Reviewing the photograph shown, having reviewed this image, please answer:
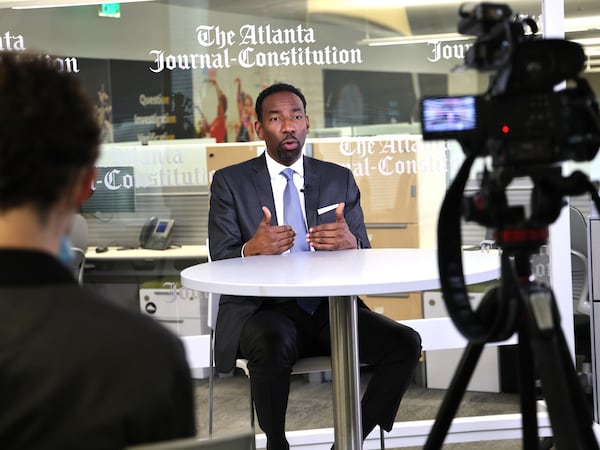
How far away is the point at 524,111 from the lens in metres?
1.83

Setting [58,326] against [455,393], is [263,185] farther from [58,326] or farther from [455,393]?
[58,326]

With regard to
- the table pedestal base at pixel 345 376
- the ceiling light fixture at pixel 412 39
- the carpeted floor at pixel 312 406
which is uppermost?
the ceiling light fixture at pixel 412 39

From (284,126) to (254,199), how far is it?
1.12 feet

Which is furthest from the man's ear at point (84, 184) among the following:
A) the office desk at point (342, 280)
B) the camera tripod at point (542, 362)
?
the office desk at point (342, 280)

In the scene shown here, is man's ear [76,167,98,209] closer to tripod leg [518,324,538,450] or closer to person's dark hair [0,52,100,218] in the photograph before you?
person's dark hair [0,52,100,218]

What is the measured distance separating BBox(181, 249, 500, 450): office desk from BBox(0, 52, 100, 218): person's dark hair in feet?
4.34

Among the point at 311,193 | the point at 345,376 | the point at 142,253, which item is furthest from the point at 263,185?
the point at 345,376

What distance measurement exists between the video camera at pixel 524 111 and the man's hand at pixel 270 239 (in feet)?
4.46

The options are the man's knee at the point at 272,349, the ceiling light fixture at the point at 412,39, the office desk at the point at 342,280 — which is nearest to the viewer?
the office desk at the point at 342,280

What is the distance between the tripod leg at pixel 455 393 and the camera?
2012 mm

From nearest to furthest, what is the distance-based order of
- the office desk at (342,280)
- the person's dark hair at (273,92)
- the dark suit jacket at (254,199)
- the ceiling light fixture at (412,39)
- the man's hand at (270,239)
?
1. the office desk at (342,280)
2. the man's hand at (270,239)
3. the dark suit jacket at (254,199)
4. the person's dark hair at (273,92)
5. the ceiling light fixture at (412,39)

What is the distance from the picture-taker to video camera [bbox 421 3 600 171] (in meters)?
1.82

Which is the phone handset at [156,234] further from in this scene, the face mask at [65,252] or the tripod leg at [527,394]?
the face mask at [65,252]

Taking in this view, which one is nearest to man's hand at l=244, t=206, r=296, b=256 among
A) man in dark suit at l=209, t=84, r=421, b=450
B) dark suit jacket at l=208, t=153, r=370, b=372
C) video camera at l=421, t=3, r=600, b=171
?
man in dark suit at l=209, t=84, r=421, b=450
